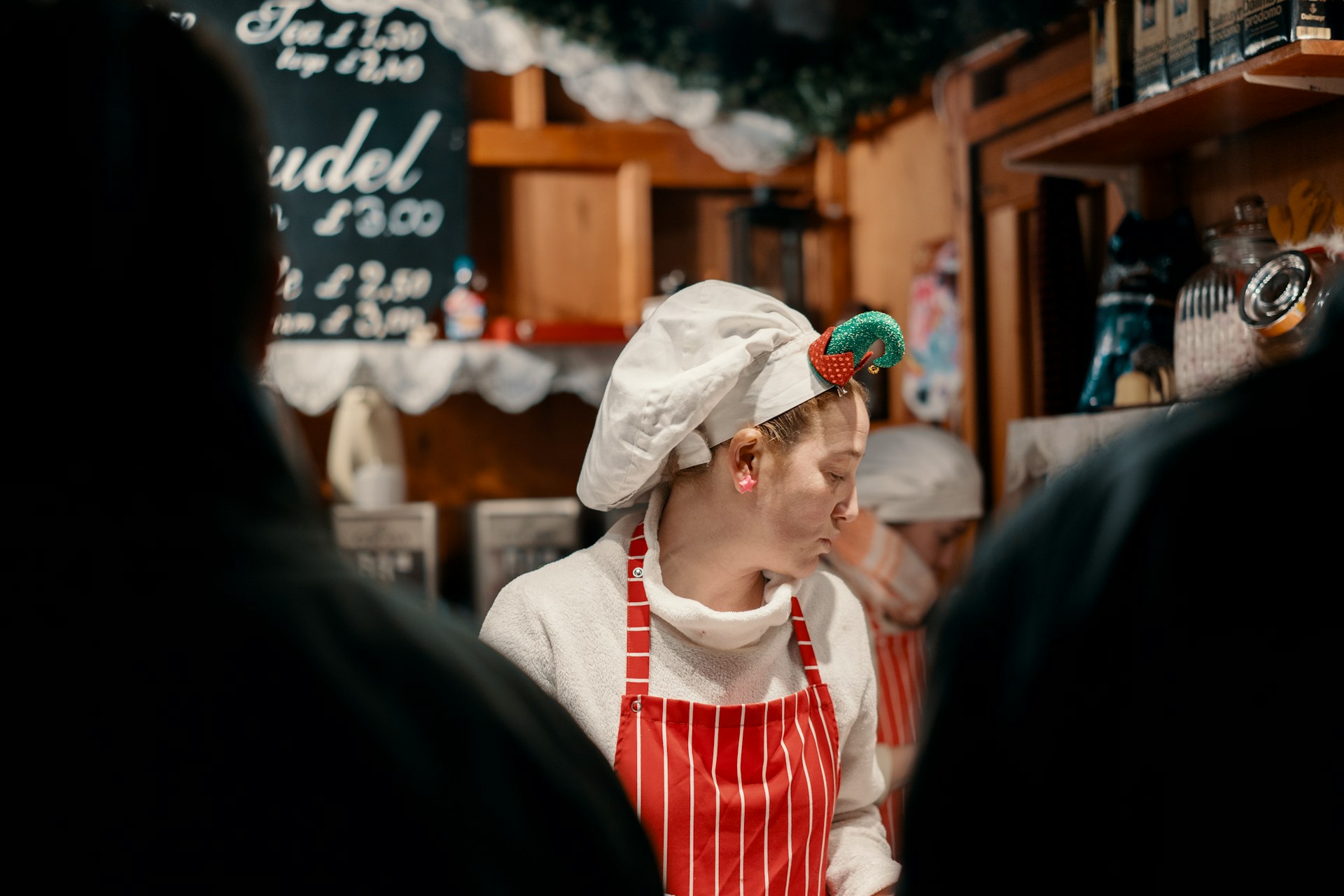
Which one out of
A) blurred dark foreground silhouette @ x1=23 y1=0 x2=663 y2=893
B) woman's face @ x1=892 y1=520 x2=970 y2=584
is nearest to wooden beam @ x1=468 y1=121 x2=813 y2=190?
woman's face @ x1=892 y1=520 x2=970 y2=584

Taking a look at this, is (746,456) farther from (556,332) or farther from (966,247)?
(556,332)

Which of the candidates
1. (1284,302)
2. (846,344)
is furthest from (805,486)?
(1284,302)

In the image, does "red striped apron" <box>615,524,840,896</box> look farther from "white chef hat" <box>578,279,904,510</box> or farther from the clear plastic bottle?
the clear plastic bottle

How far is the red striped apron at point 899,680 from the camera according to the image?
2576 millimetres

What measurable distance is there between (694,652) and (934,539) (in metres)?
1.49

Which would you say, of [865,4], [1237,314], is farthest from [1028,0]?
[1237,314]

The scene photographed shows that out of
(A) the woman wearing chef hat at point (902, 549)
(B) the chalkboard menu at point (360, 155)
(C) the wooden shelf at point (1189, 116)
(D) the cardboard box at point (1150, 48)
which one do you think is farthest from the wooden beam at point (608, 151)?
(D) the cardboard box at point (1150, 48)

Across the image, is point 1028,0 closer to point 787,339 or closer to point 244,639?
point 787,339

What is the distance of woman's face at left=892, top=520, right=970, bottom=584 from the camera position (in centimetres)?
287

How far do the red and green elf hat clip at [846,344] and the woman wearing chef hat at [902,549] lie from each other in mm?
990

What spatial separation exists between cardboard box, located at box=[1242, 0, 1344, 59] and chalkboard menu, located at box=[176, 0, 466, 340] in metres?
2.51

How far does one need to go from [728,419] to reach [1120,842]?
1083mm

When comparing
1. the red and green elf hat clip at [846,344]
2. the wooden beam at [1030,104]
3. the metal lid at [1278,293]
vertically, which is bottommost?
the red and green elf hat clip at [846,344]

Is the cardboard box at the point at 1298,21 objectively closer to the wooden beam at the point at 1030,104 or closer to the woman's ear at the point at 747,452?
the wooden beam at the point at 1030,104
